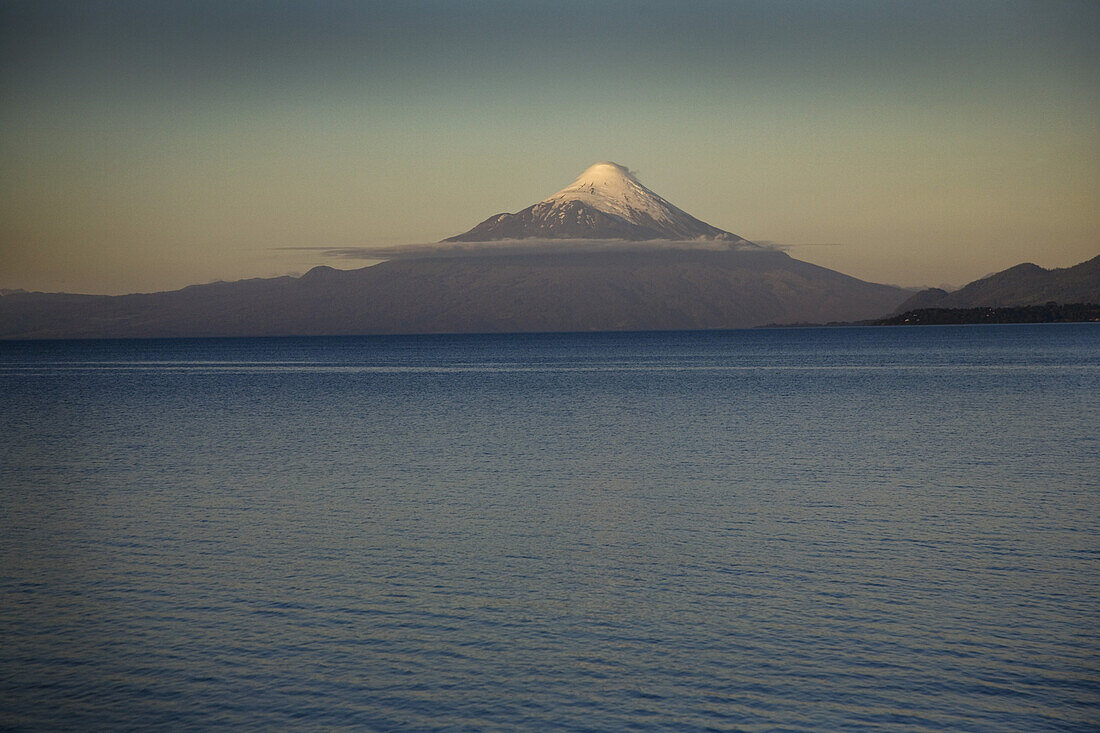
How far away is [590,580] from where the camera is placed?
49.8ft

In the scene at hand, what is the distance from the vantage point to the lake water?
10516 millimetres

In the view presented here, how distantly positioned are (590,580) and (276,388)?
62.5 m

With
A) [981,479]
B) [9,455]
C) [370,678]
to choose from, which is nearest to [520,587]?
A: [370,678]

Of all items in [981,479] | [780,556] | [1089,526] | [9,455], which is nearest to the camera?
[780,556]

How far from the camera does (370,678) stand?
36.5ft

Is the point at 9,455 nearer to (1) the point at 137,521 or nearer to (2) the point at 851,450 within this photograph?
(1) the point at 137,521

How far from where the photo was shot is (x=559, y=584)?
14930mm

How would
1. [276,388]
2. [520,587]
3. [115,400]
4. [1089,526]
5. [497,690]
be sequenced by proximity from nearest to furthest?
[497,690] → [520,587] → [1089,526] → [115,400] → [276,388]

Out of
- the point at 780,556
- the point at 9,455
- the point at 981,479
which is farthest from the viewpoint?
the point at 9,455

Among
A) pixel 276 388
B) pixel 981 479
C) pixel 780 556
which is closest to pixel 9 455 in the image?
pixel 780 556

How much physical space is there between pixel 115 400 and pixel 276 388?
1368cm

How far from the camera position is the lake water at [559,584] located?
10.5m

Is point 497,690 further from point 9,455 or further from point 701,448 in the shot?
point 9,455

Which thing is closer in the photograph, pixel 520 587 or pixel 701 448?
pixel 520 587
